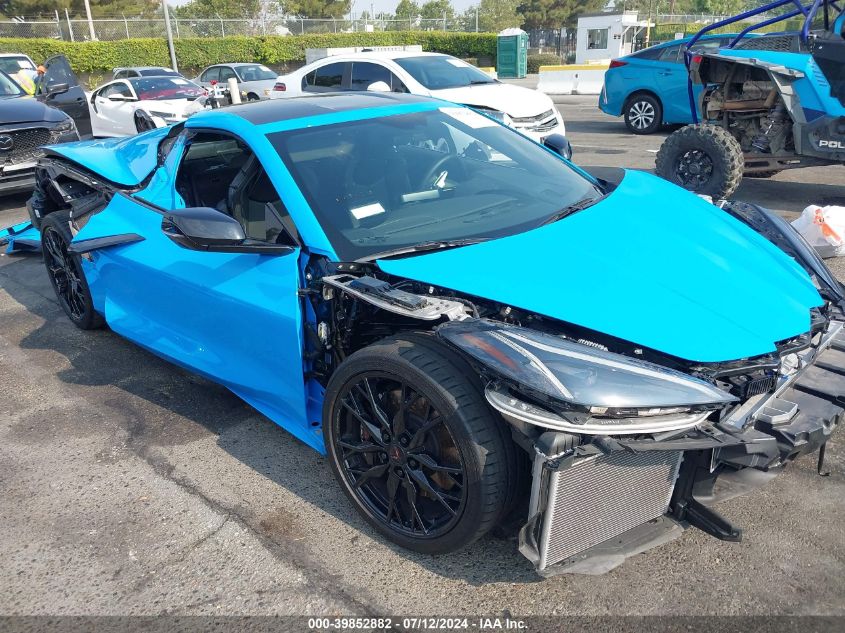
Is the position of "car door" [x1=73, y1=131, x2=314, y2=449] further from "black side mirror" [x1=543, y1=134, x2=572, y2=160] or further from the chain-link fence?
the chain-link fence

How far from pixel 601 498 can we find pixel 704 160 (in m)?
5.78

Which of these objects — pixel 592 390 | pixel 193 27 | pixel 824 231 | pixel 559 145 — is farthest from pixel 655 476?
pixel 193 27

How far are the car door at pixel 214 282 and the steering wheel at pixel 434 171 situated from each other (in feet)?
2.21

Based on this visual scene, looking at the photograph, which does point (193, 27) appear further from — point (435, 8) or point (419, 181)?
point (435, 8)

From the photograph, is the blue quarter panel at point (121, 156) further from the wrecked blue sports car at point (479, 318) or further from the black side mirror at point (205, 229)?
the black side mirror at point (205, 229)

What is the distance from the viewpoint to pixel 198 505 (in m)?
2.98

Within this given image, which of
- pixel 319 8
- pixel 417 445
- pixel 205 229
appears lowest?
pixel 417 445

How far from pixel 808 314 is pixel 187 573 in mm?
2423

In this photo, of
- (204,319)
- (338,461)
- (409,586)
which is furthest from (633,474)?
(204,319)

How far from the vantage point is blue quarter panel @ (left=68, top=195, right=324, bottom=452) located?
289 cm

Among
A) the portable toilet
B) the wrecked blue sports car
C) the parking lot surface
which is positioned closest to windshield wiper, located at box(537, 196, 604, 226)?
the wrecked blue sports car

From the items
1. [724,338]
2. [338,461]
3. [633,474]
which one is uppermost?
[724,338]

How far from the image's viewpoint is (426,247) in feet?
9.09

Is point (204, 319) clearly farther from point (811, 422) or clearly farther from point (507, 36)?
point (507, 36)
